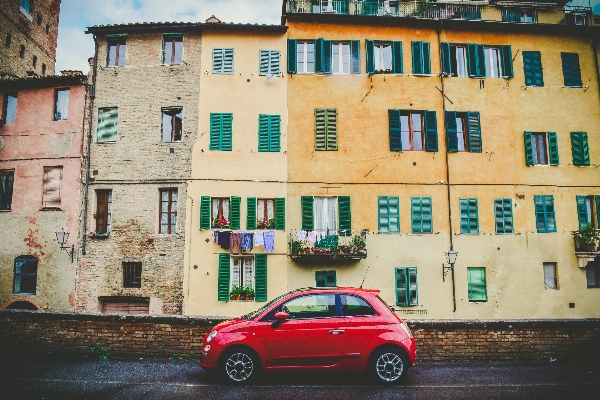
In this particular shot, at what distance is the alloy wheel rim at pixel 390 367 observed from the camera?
8.03 meters

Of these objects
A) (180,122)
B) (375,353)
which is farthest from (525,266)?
(180,122)

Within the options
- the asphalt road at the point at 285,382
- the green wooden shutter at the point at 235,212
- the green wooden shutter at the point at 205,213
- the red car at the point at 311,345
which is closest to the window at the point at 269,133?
the green wooden shutter at the point at 235,212

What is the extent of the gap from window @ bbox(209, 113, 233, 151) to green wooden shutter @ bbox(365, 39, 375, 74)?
614 cm

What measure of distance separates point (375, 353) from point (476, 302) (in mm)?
10908

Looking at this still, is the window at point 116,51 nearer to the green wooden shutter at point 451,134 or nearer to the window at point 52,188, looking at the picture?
the window at point 52,188

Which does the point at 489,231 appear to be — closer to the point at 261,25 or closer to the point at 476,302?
the point at 476,302

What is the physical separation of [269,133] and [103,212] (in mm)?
7538

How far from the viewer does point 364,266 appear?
1727 centimetres

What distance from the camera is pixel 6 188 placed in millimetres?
18719

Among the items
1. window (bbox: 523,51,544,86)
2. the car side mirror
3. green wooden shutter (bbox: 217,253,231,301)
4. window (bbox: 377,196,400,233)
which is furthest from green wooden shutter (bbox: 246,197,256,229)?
window (bbox: 523,51,544,86)

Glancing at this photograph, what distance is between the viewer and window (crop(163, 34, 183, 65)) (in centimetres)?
1861

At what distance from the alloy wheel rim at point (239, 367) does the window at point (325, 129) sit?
11.2 meters

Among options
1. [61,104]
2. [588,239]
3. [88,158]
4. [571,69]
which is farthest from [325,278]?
[571,69]

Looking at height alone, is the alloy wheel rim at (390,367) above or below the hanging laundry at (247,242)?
below
